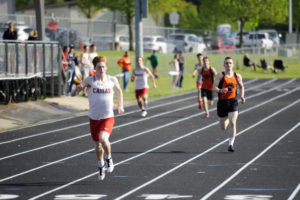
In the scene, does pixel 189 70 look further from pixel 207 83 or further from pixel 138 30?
pixel 207 83

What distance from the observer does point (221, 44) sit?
56562 millimetres

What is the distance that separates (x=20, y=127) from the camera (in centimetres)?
1802

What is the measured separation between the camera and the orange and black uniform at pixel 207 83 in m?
19.1

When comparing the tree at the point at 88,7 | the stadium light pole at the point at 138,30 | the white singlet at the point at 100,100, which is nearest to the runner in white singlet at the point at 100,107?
the white singlet at the point at 100,100

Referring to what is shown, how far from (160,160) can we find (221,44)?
45082mm

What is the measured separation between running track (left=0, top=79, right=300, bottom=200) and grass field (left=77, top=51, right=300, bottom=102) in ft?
31.4

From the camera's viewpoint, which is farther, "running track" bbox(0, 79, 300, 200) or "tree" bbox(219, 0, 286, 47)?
"tree" bbox(219, 0, 286, 47)

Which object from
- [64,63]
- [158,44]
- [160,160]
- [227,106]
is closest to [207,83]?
[227,106]

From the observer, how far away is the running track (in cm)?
938

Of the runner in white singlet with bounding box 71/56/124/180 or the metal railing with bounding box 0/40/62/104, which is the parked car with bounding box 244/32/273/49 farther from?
the runner in white singlet with bounding box 71/56/124/180

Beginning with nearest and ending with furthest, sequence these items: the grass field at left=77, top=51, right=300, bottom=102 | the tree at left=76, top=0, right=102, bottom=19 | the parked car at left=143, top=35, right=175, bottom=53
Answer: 1. the grass field at left=77, top=51, right=300, bottom=102
2. the parked car at left=143, top=35, right=175, bottom=53
3. the tree at left=76, top=0, right=102, bottom=19

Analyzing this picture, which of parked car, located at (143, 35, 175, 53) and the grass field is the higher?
parked car, located at (143, 35, 175, 53)

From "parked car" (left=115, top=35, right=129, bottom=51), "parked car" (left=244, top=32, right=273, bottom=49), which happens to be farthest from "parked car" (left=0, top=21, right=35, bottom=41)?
"parked car" (left=244, top=32, right=273, bottom=49)

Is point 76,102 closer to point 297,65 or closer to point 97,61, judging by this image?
point 97,61
